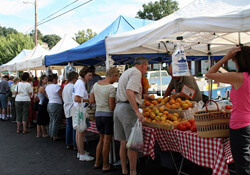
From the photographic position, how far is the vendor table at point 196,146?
8.48ft

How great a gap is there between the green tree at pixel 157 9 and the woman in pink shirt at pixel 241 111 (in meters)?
43.5

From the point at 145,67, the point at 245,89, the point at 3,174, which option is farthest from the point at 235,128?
the point at 3,174

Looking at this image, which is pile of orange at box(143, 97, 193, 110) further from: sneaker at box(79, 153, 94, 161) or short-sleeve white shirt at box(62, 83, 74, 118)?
short-sleeve white shirt at box(62, 83, 74, 118)

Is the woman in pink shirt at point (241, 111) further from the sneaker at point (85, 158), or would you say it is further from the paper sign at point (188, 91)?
the sneaker at point (85, 158)

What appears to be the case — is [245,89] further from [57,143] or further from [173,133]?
[57,143]

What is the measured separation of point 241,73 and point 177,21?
4.74 ft

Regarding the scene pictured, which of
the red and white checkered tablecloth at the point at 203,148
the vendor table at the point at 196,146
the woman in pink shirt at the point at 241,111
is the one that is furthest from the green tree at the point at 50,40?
the woman in pink shirt at the point at 241,111

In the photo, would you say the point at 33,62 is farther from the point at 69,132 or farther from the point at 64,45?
the point at 69,132

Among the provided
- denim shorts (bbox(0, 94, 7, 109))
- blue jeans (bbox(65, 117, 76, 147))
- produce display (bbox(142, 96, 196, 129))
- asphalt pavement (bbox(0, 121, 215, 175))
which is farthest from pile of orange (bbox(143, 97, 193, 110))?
denim shorts (bbox(0, 94, 7, 109))

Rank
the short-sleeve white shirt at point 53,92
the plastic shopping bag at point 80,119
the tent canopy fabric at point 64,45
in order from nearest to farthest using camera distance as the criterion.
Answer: the plastic shopping bag at point 80,119 → the short-sleeve white shirt at point 53,92 → the tent canopy fabric at point 64,45

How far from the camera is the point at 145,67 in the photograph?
3.56 metres

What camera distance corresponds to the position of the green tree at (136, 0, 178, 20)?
143 feet

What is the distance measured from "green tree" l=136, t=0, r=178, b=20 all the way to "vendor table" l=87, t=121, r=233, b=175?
4272 cm

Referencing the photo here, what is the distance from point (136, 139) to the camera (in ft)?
10.7
